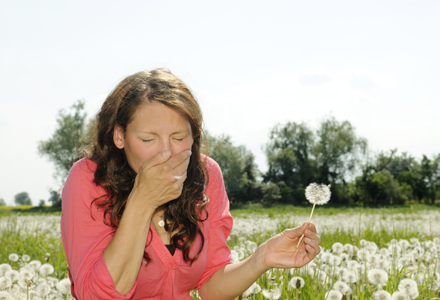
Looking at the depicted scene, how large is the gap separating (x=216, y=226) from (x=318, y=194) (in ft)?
2.53

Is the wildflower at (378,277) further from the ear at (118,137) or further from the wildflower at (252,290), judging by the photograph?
the ear at (118,137)

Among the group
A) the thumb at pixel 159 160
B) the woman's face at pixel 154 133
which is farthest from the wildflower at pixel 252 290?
the thumb at pixel 159 160

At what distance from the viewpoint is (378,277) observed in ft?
8.91

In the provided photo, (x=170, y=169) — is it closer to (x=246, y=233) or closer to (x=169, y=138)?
(x=169, y=138)

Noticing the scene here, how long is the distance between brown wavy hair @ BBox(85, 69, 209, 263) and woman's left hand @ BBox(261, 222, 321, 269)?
0.46 meters

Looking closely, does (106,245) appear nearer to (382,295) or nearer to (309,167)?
(382,295)

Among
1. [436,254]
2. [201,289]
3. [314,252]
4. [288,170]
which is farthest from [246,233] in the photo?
[288,170]

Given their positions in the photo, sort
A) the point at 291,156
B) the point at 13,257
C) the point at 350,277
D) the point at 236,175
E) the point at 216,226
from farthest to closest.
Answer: the point at 291,156 < the point at 236,175 < the point at 13,257 < the point at 350,277 < the point at 216,226

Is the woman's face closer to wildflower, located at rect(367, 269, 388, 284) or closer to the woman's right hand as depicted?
the woman's right hand

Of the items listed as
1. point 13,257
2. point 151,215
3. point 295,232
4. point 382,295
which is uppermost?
point 151,215

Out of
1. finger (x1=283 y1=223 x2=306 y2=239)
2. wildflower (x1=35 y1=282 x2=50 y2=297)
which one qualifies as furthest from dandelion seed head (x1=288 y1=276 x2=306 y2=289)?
wildflower (x1=35 y1=282 x2=50 y2=297)

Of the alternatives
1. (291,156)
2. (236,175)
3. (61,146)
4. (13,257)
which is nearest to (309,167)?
(291,156)

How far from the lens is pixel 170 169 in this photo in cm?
176

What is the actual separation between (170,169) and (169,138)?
10.6 inches
